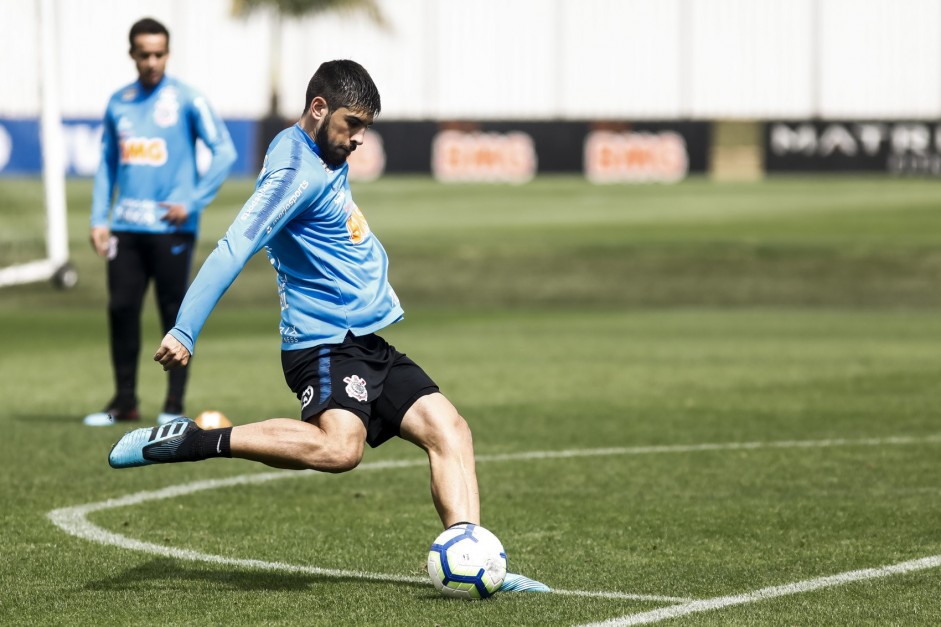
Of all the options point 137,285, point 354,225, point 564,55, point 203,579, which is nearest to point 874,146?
point 564,55

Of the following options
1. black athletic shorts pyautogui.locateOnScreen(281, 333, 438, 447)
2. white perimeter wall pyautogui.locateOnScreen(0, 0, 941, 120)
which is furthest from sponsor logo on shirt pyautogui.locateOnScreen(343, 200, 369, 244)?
white perimeter wall pyautogui.locateOnScreen(0, 0, 941, 120)

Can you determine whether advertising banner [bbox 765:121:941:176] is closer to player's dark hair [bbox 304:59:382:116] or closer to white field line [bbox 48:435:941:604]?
white field line [bbox 48:435:941:604]

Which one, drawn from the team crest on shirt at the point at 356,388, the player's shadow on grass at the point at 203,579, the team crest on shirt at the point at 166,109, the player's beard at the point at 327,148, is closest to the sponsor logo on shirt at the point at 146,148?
the team crest on shirt at the point at 166,109

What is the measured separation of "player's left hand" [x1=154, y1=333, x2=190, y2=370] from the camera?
571 centimetres

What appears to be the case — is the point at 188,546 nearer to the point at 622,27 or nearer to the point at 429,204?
the point at 429,204

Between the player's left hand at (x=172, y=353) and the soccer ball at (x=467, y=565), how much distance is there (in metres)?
1.11

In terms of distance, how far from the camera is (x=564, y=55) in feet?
170

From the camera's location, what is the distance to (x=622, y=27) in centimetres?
5138

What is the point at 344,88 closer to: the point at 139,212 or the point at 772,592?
the point at 772,592

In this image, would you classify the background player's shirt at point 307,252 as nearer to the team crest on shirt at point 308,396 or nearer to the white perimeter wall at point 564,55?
the team crest on shirt at point 308,396

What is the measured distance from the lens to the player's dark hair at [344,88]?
237 inches

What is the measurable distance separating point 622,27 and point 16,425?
1675 inches

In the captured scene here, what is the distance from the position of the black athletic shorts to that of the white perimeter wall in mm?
44404

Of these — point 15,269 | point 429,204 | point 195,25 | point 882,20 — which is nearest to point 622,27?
point 882,20
